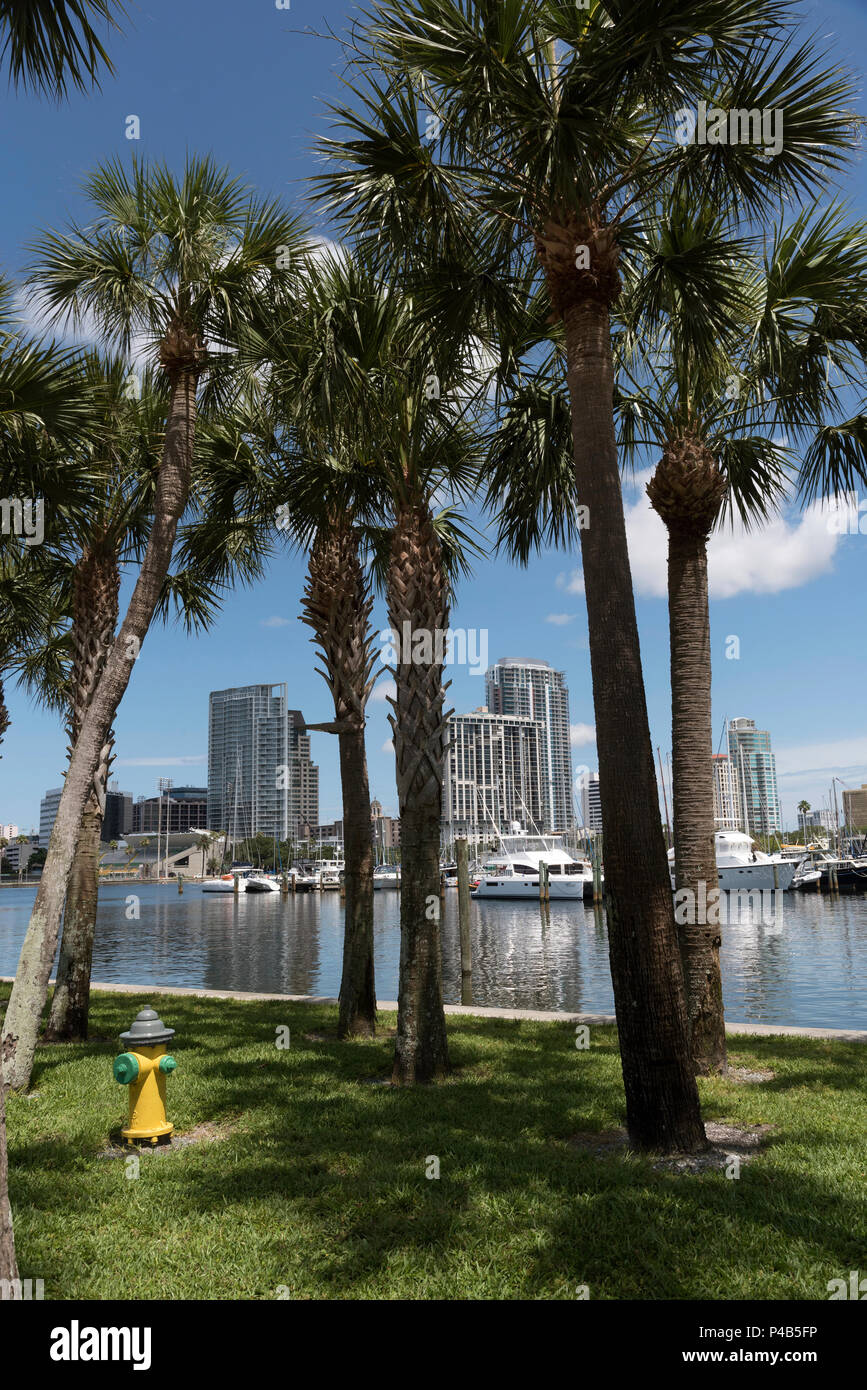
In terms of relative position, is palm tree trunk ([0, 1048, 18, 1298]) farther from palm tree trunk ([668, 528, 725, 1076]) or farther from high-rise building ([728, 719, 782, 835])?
high-rise building ([728, 719, 782, 835])

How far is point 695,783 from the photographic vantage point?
30.3 ft

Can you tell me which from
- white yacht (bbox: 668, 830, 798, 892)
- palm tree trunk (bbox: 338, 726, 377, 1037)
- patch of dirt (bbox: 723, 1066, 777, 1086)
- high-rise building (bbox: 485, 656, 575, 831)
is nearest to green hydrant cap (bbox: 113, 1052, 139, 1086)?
palm tree trunk (bbox: 338, 726, 377, 1037)

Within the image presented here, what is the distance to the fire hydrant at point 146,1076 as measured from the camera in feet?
22.5

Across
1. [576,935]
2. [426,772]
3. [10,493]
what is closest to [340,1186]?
[426,772]

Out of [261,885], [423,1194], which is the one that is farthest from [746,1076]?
[261,885]

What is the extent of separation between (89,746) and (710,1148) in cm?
669

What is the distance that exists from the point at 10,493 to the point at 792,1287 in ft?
35.9

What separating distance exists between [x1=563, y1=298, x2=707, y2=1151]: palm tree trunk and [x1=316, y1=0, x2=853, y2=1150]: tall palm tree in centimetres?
1

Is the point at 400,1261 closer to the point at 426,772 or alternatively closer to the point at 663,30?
the point at 426,772

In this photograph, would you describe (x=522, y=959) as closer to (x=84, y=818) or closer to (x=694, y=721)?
(x=84, y=818)

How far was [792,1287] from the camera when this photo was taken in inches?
165

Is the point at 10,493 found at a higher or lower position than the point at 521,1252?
higher

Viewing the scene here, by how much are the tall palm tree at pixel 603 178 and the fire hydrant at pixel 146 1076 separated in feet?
11.7

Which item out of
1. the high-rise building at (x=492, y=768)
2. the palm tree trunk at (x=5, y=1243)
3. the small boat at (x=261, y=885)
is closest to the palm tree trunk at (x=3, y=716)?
the palm tree trunk at (x=5, y=1243)
